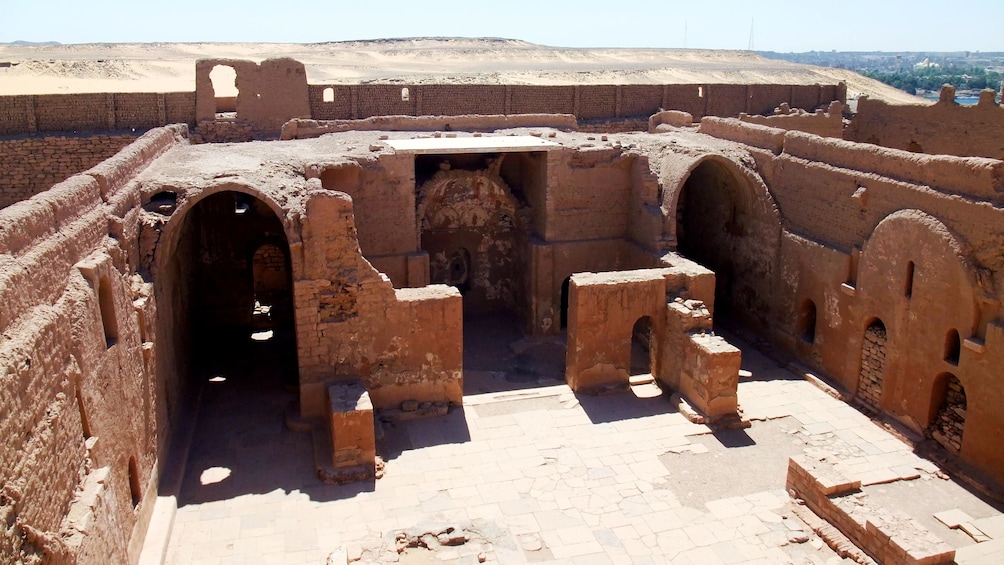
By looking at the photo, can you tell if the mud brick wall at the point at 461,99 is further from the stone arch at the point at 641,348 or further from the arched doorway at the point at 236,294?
the stone arch at the point at 641,348

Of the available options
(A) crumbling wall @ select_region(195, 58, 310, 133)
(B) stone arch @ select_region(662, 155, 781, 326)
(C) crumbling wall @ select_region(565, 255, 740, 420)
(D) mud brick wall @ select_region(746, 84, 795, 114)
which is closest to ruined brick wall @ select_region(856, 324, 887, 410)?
(C) crumbling wall @ select_region(565, 255, 740, 420)

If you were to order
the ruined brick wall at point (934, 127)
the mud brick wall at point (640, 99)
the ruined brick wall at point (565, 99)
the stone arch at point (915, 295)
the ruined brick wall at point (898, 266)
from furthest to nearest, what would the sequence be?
the mud brick wall at point (640, 99) < the ruined brick wall at point (565, 99) < the ruined brick wall at point (934, 127) < the stone arch at point (915, 295) < the ruined brick wall at point (898, 266)

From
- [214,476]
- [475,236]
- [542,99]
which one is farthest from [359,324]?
[542,99]

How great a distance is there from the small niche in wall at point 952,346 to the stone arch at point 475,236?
8.87 m

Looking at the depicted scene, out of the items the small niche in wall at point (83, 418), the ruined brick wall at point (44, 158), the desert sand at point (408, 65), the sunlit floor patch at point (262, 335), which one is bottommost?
the sunlit floor patch at point (262, 335)

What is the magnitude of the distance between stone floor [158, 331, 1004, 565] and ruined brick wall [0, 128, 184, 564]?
1.39 meters

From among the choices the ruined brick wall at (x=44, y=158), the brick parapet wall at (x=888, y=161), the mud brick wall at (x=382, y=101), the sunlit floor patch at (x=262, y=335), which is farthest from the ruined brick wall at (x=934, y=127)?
the ruined brick wall at (x=44, y=158)

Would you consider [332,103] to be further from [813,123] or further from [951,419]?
[951,419]

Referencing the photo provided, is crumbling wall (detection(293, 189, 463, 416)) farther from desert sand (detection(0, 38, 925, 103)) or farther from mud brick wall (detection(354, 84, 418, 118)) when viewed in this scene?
desert sand (detection(0, 38, 925, 103))

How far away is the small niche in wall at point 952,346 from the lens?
12477mm

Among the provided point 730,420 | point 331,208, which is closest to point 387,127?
point 331,208

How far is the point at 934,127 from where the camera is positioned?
69.2 ft

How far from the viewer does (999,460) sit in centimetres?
1165

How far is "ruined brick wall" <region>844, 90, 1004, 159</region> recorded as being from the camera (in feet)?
64.4
